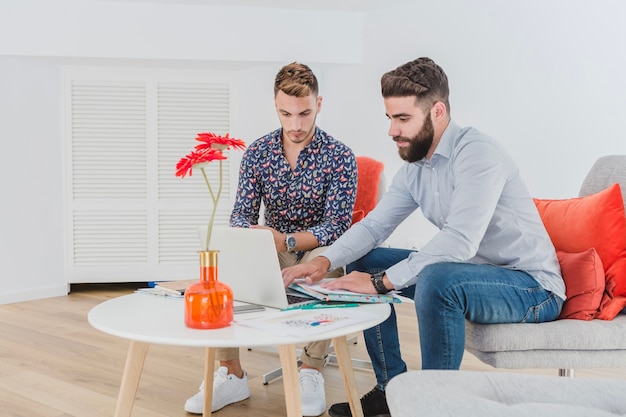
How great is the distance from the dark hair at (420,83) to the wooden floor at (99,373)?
3.63 ft

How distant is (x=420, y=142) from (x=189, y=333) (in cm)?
95

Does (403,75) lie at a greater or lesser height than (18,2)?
lesser

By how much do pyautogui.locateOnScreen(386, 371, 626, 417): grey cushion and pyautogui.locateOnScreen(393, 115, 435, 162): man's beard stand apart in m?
0.85

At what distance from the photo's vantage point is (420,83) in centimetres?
190

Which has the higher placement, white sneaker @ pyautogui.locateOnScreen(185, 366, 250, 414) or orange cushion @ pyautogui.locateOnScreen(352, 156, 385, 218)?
orange cushion @ pyautogui.locateOnScreen(352, 156, 385, 218)

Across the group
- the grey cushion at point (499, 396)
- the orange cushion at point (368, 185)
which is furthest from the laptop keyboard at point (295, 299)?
the orange cushion at point (368, 185)

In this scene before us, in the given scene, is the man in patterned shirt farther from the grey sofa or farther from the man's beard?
the grey sofa

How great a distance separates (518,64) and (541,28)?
228mm

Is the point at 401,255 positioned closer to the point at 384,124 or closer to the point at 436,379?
the point at 436,379

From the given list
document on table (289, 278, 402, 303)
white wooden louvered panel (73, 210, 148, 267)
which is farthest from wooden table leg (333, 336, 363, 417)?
white wooden louvered panel (73, 210, 148, 267)

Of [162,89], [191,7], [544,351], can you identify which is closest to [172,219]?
[162,89]

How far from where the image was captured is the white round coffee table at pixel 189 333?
132 cm

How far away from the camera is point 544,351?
1.76 m

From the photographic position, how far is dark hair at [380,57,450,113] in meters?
1.90
